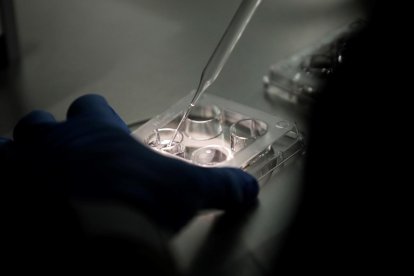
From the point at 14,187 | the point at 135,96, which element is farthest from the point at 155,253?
the point at 135,96

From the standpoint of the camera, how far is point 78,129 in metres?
0.81

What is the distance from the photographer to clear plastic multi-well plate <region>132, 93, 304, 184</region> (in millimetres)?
950

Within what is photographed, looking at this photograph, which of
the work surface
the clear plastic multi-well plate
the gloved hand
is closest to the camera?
the gloved hand

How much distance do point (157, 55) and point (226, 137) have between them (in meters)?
0.43

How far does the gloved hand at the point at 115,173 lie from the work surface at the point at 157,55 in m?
0.12

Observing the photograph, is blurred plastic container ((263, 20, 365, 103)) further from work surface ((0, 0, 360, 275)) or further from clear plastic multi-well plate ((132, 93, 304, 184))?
clear plastic multi-well plate ((132, 93, 304, 184))

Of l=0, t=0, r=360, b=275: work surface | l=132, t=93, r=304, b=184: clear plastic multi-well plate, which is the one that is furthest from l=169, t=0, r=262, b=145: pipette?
l=0, t=0, r=360, b=275: work surface

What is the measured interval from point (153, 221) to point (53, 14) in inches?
37.6

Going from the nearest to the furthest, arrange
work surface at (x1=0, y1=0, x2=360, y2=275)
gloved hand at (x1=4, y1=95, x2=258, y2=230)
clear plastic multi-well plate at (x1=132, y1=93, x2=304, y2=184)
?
1. gloved hand at (x1=4, y1=95, x2=258, y2=230)
2. clear plastic multi-well plate at (x1=132, y1=93, x2=304, y2=184)
3. work surface at (x1=0, y1=0, x2=360, y2=275)

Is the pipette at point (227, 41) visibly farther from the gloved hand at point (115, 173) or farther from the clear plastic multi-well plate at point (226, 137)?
the gloved hand at point (115, 173)

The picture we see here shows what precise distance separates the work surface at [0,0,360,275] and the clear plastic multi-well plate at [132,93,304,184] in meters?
0.04

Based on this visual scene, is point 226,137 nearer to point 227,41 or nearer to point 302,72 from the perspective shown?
point 227,41

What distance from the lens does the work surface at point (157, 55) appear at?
1146mm

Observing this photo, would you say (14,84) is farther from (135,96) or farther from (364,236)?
(364,236)
